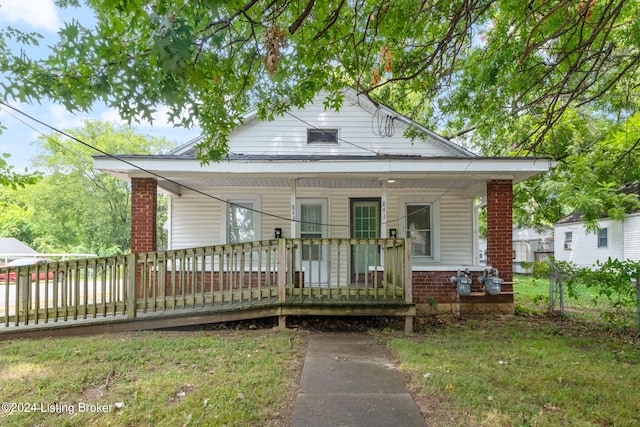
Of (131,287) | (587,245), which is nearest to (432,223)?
(131,287)

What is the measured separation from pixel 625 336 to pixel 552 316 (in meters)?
1.62

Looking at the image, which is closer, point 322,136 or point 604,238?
point 322,136

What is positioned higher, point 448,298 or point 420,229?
point 420,229

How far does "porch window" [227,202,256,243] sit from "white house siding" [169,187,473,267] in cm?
22

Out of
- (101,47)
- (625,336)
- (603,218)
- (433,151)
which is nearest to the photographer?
(101,47)

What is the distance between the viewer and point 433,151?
363 inches

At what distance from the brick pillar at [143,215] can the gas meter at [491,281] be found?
6.94 m

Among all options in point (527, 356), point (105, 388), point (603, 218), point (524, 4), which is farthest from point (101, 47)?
point (603, 218)

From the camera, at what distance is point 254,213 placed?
9445 millimetres

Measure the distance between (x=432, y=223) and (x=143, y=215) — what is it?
685 centimetres

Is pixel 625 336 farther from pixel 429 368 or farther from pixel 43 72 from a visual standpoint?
pixel 43 72

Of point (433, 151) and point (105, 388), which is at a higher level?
point (433, 151)

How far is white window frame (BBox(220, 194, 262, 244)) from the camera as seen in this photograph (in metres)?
9.31

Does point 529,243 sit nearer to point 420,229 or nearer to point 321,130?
point 420,229
